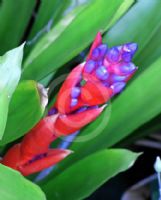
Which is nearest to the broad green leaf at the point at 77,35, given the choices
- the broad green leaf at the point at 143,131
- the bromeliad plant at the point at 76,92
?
the bromeliad plant at the point at 76,92

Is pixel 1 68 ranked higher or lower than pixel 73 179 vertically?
higher

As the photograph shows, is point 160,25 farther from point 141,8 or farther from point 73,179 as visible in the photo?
point 73,179

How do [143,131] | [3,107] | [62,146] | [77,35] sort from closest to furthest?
[3,107] < [77,35] < [62,146] < [143,131]

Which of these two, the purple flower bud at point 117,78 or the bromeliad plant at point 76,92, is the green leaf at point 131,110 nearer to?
the bromeliad plant at point 76,92

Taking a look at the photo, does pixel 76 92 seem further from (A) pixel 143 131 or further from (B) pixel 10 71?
(A) pixel 143 131

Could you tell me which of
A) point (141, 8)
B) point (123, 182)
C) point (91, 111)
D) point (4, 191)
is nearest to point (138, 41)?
point (141, 8)

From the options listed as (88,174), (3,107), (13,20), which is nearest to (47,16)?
(13,20)

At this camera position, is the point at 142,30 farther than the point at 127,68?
Yes
